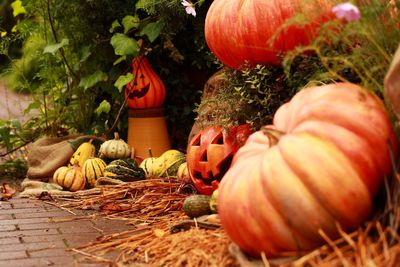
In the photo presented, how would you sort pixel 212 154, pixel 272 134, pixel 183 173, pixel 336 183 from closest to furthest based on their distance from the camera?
pixel 336 183
pixel 272 134
pixel 212 154
pixel 183 173

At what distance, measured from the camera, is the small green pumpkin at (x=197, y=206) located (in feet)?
11.8

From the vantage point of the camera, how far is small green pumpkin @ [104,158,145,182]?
481 cm

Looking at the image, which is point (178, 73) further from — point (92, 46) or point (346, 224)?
point (346, 224)

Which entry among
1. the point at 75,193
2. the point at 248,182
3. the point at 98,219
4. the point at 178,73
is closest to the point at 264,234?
the point at 248,182

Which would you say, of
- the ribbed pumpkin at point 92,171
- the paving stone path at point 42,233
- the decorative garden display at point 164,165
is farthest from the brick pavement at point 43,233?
the decorative garden display at point 164,165

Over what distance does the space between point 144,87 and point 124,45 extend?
41 centimetres

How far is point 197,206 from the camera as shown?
11.8ft

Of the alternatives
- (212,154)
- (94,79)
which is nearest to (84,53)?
(94,79)

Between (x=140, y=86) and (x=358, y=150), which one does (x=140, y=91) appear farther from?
(x=358, y=150)

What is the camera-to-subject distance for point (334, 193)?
2412 mm

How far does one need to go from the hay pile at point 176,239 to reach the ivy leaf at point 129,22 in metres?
1.26

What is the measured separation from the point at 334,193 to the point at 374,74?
672mm

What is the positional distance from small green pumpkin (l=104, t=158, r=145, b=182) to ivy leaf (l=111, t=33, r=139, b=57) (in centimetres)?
81

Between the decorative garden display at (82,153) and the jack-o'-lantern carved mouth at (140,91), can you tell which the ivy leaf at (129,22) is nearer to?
the jack-o'-lantern carved mouth at (140,91)
